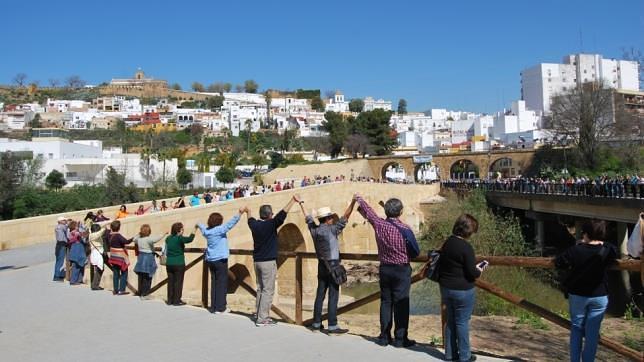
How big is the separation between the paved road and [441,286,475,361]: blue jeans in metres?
0.21

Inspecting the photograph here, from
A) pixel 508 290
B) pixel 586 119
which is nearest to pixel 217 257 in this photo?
pixel 508 290

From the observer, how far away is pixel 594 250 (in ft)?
14.8

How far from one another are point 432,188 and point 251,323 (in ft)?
144

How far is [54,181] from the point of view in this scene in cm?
4859

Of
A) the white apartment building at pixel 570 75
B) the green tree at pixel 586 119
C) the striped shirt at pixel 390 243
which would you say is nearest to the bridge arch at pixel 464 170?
the green tree at pixel 586 119

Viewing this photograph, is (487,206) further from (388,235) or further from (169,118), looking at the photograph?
(169,118)

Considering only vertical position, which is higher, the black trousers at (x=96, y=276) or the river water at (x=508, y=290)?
the black trousers at (x=96, y=276)

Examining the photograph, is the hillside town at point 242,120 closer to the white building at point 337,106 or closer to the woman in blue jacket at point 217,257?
the white building at point 337,106

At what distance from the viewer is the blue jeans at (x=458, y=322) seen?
5160mm

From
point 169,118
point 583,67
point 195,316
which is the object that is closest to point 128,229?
point 195,316

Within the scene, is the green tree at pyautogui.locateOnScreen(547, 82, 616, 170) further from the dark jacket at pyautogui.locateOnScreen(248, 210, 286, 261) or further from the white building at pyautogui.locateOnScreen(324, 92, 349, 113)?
the white building at pyautogui.locateOnScreen(324, 92, 349, 113)

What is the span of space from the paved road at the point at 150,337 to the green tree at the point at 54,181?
140 feet

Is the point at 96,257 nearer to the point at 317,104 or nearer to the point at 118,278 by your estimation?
the point at 118,278

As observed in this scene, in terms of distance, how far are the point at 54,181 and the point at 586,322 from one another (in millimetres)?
50396
